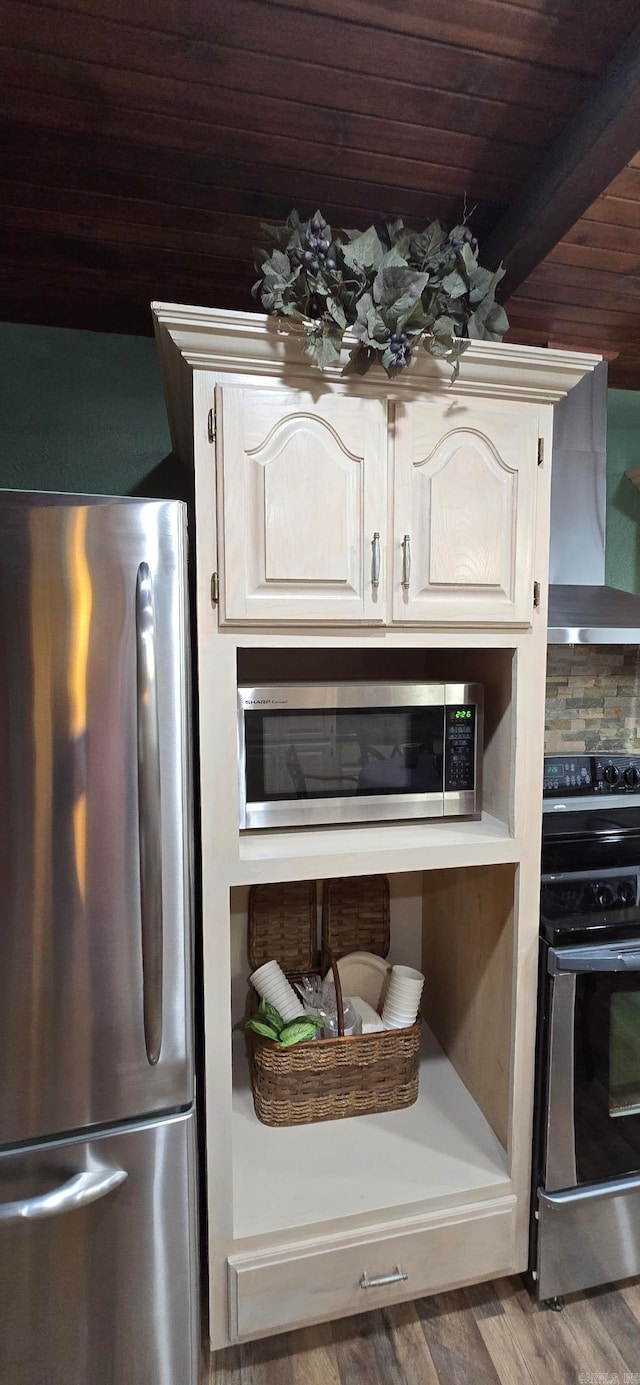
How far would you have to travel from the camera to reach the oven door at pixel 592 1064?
128 centimetres

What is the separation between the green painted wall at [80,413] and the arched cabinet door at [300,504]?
65 cm

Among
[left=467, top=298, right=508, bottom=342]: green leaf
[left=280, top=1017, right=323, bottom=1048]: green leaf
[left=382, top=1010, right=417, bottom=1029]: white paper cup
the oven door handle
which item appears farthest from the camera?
[left=382, top=1010, right=417, bottom=1029]: white paper cup

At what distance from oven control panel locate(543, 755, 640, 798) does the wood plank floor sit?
3.71 ft

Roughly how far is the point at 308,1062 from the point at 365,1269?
38 centimetres

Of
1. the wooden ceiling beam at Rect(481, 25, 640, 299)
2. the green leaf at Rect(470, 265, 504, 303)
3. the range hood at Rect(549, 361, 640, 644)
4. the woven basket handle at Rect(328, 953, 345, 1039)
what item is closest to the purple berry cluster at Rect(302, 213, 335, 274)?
the green leaf at Rect(470, 265, 504, 303)

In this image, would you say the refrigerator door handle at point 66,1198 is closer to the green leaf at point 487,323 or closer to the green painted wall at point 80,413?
the green painted wall at point 80,413

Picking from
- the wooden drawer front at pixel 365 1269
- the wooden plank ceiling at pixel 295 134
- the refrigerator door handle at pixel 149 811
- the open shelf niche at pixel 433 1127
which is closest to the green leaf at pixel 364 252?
the wooden plank ceiling at pixel 295 134

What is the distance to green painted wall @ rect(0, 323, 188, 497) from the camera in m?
1.58

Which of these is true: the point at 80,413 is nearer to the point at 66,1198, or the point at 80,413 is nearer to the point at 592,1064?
the point at 66,1198

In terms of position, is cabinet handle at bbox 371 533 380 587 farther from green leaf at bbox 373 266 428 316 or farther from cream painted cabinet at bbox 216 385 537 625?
green leaf at bbox 373 266 428 316

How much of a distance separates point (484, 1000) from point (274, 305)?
4.90ft

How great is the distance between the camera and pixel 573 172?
1080 millimetres

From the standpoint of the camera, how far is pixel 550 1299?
138 centimetres

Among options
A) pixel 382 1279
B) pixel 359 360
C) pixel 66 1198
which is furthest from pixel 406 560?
pixel 382 1279
